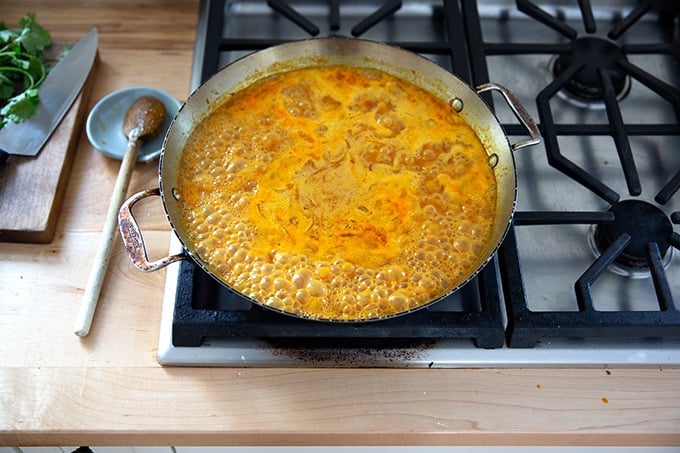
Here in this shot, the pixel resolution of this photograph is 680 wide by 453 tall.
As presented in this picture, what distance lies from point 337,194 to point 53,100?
0.47 metres

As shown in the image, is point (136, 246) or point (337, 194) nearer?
point (136, 246)

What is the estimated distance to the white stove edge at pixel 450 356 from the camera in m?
0.86

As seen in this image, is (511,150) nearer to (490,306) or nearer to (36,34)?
(490,306)

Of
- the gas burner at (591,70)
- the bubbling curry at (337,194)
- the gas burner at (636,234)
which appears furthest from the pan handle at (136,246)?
the gas burner at (591,70)

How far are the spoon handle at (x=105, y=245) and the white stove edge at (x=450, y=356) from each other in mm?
95

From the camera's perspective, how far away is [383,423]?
831 mm

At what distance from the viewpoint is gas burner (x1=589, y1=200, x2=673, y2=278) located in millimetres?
928

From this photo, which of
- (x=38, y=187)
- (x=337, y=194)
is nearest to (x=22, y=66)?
(x=38, y=187)

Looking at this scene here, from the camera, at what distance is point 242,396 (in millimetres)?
847

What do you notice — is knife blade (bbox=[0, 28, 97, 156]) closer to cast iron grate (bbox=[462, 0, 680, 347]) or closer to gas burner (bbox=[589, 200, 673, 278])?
cast iron grate (bbox=[462, 0, 680, 347])

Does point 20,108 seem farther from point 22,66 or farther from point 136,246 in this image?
point 136,246

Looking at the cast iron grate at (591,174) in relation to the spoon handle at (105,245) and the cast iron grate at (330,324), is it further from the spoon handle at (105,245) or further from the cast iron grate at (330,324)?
the spoon handle at (105,245)

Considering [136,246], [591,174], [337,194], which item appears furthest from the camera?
[591,174]

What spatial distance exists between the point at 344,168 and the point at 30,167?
0.45 m
